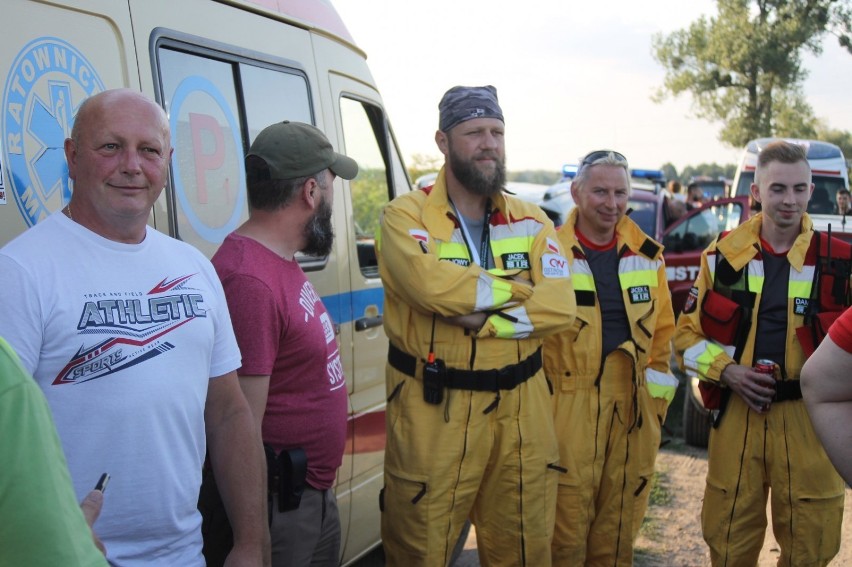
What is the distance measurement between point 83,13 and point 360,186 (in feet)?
5.76

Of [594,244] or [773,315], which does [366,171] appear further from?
[773,315]

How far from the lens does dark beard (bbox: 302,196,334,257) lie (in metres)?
2.69

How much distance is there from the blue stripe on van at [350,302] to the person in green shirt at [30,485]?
8.28 feet

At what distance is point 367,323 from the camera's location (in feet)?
12.6

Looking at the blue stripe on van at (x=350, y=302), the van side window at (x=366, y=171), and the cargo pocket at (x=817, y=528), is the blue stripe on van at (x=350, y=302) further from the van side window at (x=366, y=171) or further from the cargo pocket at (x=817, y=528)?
the cargo pocket at (x=817, y=528)

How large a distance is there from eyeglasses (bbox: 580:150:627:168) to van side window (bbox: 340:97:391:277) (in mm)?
1009

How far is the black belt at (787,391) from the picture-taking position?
11.6 ft

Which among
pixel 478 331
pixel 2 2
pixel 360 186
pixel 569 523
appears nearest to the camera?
pixel 2 2

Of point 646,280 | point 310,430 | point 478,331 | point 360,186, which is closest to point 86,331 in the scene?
point 310,430

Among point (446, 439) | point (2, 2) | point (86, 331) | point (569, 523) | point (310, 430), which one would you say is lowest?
point (569, 523)

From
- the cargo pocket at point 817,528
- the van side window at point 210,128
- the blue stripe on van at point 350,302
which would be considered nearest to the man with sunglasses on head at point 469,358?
the blue stripe on van at point 350,302

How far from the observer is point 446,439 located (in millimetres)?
3086

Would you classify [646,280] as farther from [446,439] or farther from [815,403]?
[815,403]

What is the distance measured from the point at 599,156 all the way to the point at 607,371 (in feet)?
3.29
